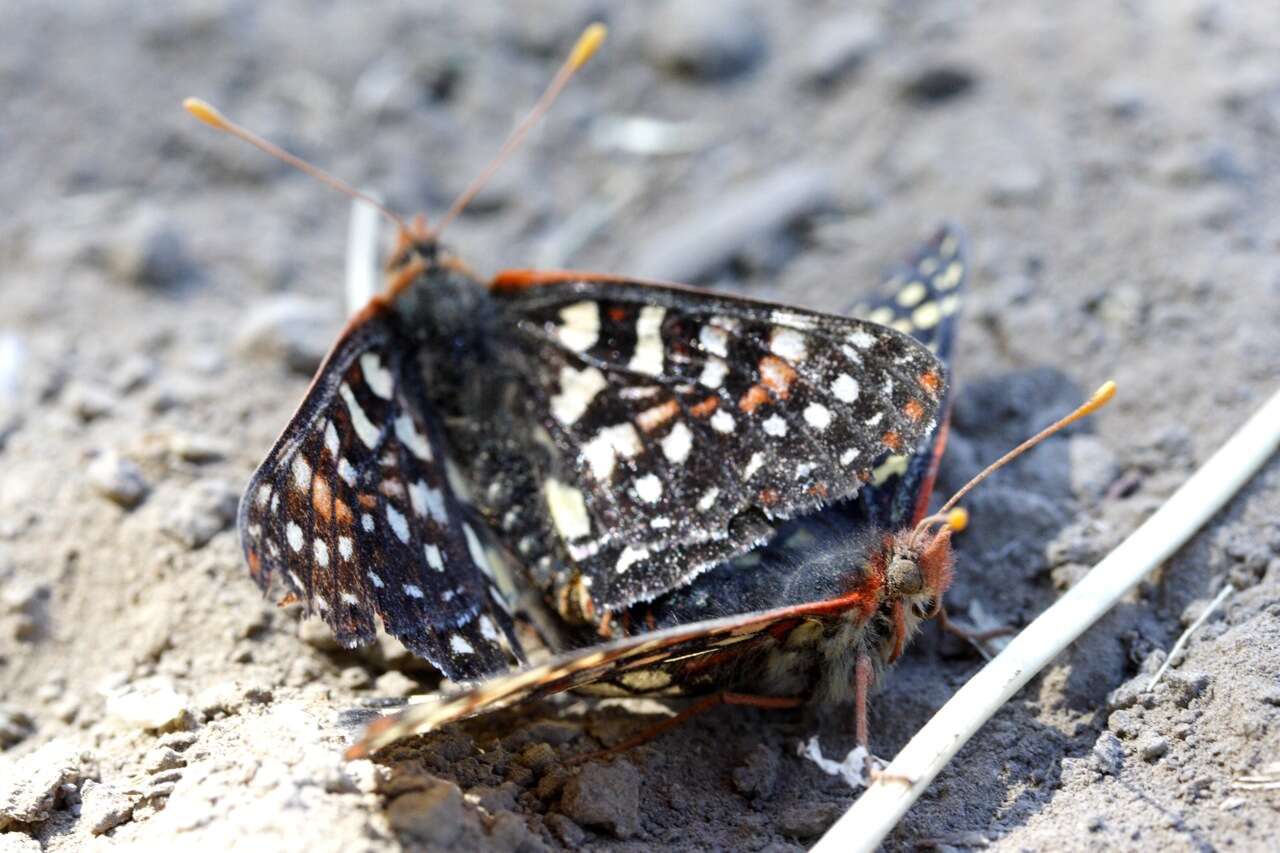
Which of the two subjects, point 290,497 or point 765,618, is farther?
point 290,497

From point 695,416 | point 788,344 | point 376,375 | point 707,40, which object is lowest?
point 695,416

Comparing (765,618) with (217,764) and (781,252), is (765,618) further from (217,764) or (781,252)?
(781,252)

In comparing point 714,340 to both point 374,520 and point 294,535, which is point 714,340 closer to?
point 374,520

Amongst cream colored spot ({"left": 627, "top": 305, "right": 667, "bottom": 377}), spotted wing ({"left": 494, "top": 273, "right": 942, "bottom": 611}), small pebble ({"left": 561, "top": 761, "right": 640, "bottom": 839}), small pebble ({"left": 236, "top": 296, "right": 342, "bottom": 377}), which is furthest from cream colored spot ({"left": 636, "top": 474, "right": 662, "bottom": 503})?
small pebble ({"left": 236, "top": 296, "right": 342, "bottom": 377})

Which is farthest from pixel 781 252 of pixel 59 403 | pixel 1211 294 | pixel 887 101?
pixel 59 403

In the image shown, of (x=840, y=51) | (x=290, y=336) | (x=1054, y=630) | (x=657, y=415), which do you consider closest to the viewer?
(x=1054, y=630)

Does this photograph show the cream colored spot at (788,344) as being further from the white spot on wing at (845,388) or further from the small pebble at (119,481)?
the small pebble at (119,481)

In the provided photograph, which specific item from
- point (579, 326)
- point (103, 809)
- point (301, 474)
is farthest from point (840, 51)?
point (103, 809)

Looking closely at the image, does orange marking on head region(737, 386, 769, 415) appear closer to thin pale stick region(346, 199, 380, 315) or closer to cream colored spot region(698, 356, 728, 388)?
cream colored spot region(698, 356, 728, 388)
